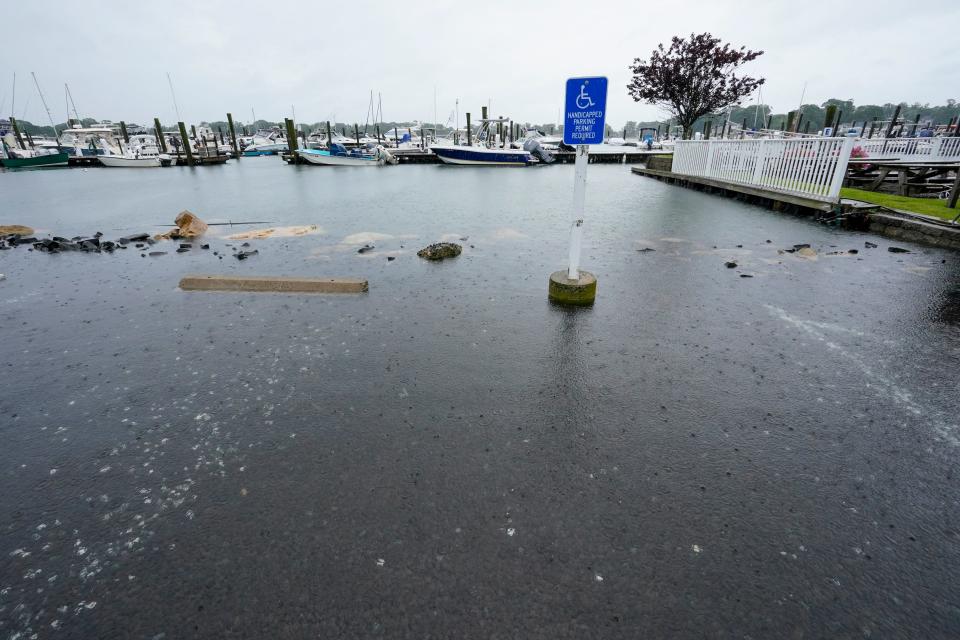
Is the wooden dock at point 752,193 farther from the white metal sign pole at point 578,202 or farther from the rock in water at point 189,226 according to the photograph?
the rock in water at point 189,226

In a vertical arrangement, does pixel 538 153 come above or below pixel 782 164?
below

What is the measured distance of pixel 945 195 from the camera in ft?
44.1

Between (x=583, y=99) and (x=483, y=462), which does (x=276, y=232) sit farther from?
(x=483, y=462)

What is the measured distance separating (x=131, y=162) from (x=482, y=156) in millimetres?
29708

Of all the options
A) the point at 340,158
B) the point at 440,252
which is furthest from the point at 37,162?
the point at 440,252

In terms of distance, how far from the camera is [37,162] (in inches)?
1492

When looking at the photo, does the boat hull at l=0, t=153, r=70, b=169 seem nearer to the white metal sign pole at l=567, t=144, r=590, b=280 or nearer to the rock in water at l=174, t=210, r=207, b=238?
the rock in water at l=174, t=210, r=207, b=238

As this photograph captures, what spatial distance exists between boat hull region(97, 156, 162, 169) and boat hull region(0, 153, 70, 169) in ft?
13.1

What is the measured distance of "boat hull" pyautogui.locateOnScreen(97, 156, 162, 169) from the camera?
37.1 m

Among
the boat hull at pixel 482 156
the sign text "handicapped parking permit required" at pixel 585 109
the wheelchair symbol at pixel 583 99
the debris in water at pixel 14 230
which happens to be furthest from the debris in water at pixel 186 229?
the boat hull at pixel 482 156

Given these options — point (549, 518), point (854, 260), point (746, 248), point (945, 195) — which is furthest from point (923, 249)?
point (549, 518)

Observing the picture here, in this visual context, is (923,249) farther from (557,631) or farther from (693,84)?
(693,84)

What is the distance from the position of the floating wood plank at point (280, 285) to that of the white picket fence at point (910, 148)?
25.7 metres

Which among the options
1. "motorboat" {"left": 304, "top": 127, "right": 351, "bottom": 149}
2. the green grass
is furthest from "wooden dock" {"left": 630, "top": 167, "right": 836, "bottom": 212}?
"motorboat" {"left": 304, "top": 127, "right": 351, "bottom": 149}
